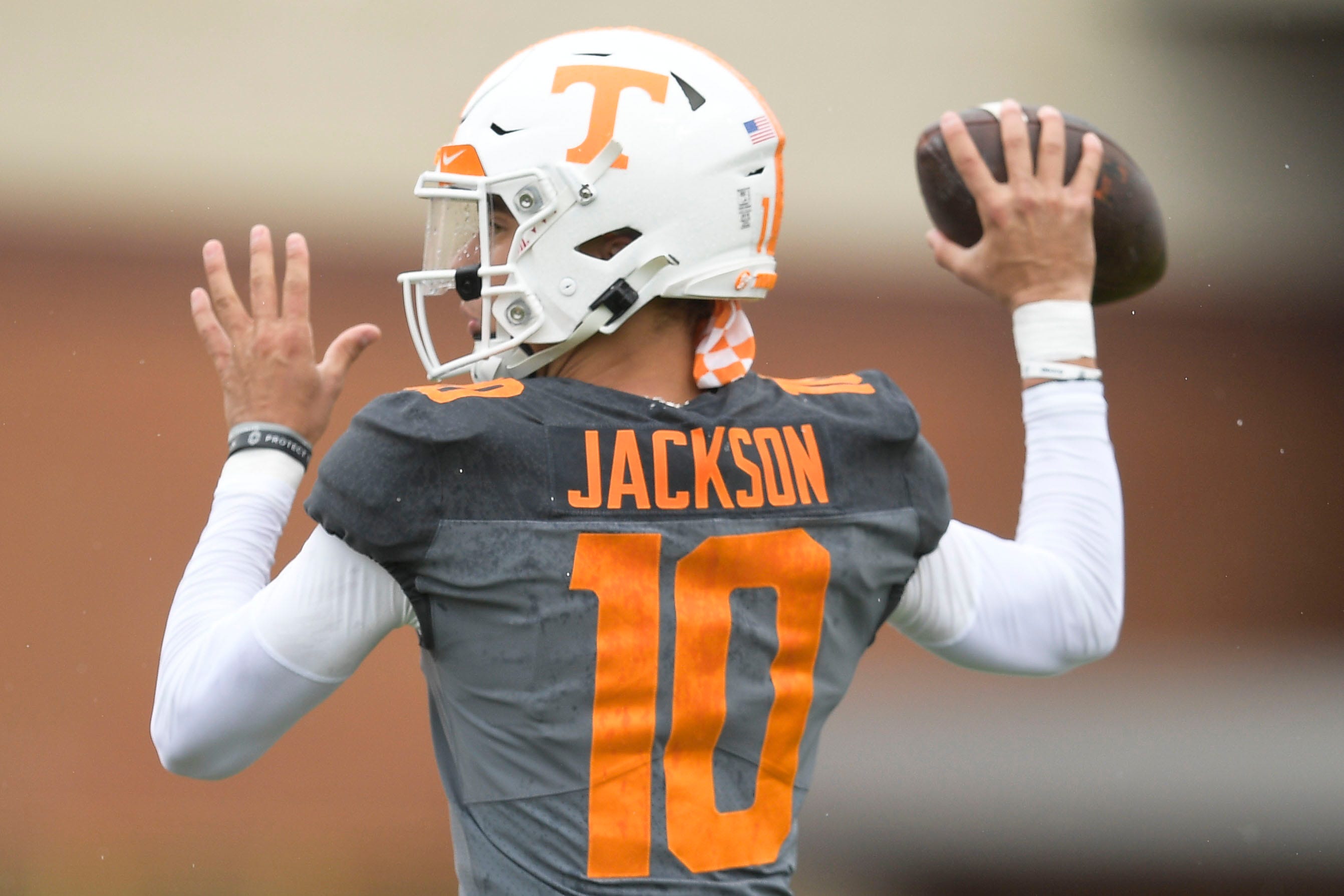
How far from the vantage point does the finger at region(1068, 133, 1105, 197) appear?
1.42 meters

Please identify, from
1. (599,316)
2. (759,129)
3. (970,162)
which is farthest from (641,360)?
(970,162)

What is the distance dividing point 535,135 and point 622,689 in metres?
0.60

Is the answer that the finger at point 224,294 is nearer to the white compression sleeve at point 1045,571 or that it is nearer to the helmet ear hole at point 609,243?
the helmet ear hole at point 609,243

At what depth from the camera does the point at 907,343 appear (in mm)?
6457

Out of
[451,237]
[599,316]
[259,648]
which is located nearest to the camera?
[259,648]

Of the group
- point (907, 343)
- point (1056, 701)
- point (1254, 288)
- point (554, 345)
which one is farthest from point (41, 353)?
point (1254, 288)

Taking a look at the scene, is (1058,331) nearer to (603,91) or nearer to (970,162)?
(970,162)

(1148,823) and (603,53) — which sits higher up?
(603,53)

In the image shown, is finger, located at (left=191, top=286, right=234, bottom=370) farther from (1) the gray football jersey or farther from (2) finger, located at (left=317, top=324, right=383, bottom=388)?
(1) the gray football jersey

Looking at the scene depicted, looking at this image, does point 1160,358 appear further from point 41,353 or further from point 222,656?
point 222,656

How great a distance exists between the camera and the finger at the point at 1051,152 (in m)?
1.42

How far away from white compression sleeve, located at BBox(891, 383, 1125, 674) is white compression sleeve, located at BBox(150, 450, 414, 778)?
22.5 inches

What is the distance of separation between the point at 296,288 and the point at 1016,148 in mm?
842

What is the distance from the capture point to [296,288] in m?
1.49
